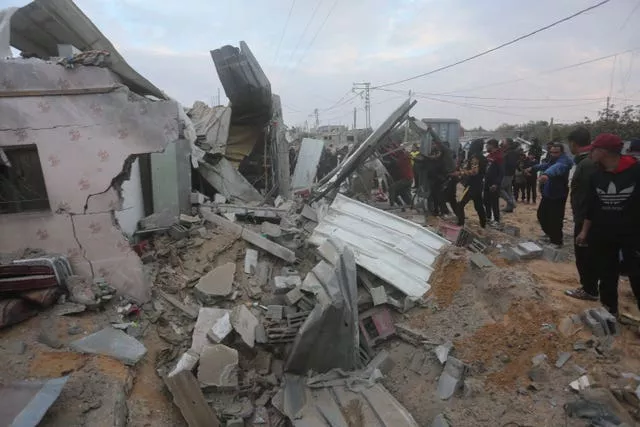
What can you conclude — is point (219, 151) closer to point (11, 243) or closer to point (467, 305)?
point (11, 243)

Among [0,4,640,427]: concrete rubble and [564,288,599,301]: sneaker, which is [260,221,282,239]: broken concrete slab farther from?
[564,288,599,301]: sneaker

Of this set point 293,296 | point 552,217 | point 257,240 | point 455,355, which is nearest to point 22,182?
point 257,240

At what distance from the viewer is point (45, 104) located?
4109mm

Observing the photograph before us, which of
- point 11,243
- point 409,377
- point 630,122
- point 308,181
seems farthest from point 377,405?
point 630,122

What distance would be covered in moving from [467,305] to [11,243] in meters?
5.13

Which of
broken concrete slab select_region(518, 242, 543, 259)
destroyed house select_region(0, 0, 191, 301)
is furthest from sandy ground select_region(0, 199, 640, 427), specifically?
destroyed house select_region(0, 0, 191, 301)

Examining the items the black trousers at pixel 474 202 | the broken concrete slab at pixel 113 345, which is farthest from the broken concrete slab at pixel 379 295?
the black trousers at pixel 474 202

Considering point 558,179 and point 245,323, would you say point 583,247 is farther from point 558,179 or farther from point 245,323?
point 245,323

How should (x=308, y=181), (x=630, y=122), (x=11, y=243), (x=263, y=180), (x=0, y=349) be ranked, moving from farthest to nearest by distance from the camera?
(x=630, y=122)
(x=308, y=181)
(x=263, y=180)
(x=11, y=243)
(x=0, y=349)

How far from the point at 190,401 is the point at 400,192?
615cm

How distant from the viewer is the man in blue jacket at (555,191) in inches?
214

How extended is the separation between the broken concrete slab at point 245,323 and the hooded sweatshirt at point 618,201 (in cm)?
356

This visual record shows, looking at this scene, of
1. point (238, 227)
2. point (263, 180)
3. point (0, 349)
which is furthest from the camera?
point (263, 180)

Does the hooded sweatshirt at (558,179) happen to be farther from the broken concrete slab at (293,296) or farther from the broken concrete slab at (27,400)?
the broken concrete slab at (27,400)
